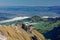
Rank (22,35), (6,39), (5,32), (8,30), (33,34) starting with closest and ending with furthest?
(6,39), (5,32), (8,30), (22,35), (33,34)

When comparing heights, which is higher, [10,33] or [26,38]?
[10,33]

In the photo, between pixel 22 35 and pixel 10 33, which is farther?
pixel 22 35

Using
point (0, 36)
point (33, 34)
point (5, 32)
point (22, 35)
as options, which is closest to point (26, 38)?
point (22, 35)

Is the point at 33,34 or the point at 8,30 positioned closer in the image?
the point at 8,30

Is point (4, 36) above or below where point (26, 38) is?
above

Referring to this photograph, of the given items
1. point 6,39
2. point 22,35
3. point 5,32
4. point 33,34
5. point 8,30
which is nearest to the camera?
point 6,39

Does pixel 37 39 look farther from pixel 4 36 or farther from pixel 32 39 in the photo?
pixel 4 36

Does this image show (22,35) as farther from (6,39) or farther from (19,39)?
(6,39)

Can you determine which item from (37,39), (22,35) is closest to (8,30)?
(22,35)

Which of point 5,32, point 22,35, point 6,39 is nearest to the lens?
point 6,39
